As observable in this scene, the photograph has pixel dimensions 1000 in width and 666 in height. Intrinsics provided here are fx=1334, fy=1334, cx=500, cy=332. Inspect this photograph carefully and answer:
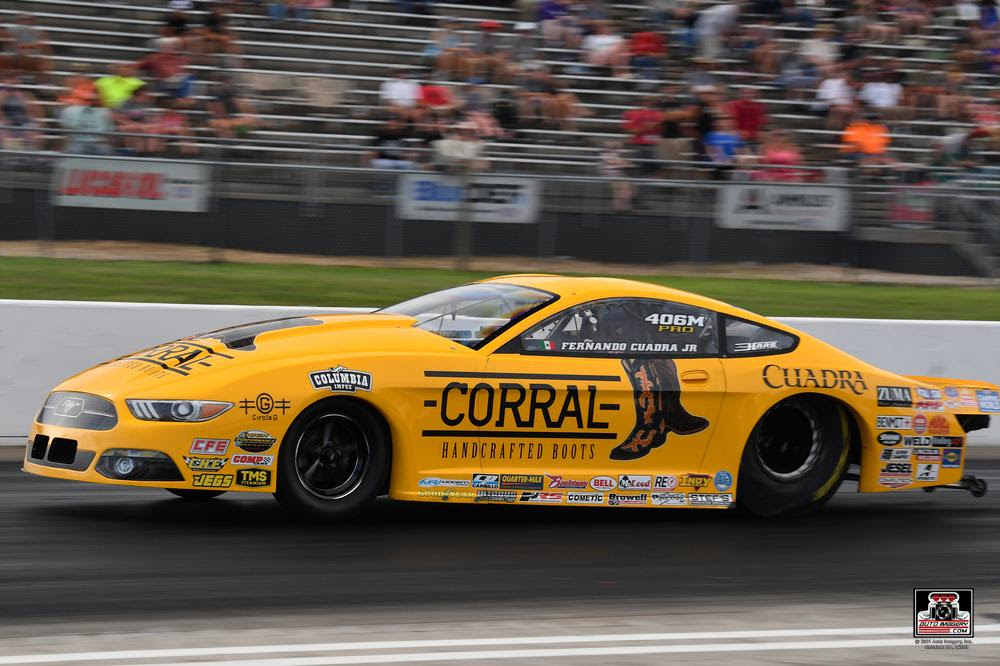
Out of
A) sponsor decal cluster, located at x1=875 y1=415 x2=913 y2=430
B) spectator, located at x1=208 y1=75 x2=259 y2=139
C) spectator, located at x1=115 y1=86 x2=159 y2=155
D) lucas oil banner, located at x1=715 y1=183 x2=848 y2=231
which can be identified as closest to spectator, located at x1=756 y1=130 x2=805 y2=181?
lucas oil banner, located at x1=715 y1=183 x2=848 y2=231

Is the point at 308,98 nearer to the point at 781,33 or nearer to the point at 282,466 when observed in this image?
the point at 781,33

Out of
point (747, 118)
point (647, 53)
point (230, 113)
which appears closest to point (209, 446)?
point (230, 113)

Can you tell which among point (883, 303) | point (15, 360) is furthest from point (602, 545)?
point (883, 303)

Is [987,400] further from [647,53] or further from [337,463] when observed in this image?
[647,53]

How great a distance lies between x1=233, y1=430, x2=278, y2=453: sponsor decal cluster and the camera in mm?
6367

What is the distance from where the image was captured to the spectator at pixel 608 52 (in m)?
17.3

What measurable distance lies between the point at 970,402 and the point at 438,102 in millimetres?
8650

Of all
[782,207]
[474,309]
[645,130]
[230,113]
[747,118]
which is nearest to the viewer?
[474,309]

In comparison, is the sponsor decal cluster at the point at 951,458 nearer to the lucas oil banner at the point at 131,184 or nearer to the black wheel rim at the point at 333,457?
the black wheel rim at the point at 333,457

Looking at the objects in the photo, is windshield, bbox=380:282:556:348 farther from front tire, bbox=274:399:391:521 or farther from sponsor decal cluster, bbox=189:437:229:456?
sponsor decal cluster, bbox=189:437:229:456

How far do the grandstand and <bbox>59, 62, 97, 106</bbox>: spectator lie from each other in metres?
0.13

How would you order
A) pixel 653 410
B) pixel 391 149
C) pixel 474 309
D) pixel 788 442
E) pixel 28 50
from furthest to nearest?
1. pixel 28 50
2. pixel 391 149
3. pixel 788 442
4. pixel 474 309
5. pixel 653 410

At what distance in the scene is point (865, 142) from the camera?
1647 centimetres

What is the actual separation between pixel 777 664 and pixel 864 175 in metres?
10.2
